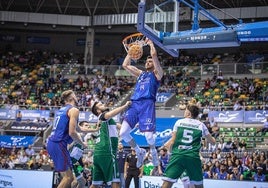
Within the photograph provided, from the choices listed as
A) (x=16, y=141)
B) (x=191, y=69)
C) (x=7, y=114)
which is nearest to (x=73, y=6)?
(x=191, y=69)

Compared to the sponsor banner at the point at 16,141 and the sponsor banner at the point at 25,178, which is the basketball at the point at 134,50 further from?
the sponsor banner at the point at 16,141

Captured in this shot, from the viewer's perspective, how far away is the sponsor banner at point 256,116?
86.5 ft

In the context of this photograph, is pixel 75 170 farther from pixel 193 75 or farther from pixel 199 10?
pixel 193 75

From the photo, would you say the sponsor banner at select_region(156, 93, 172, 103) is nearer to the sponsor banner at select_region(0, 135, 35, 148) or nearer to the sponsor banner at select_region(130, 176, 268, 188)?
the sponsor banner at select_region(0, 135, 35, 148)

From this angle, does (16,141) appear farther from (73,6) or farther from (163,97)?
(73,6)

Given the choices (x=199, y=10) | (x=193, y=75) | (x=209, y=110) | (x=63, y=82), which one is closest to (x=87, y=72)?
(x=63, y=82)

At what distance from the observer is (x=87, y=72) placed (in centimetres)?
3897

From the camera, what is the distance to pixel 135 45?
12.1m

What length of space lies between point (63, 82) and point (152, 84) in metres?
28.1

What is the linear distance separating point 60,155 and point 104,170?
96 centimetres

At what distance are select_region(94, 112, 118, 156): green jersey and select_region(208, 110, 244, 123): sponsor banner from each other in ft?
56.3

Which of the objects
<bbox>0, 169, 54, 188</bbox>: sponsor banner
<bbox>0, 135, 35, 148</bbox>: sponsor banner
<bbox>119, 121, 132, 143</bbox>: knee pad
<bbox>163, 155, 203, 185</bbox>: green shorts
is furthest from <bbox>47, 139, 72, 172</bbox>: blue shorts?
<bbox>0, 135, 35, 148</bbox>: sponsor banner

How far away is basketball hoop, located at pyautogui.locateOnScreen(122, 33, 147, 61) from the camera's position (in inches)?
474

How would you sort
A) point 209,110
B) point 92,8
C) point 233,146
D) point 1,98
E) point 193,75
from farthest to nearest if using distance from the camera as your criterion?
point 92,8 < point 1,98 < point 193,75 < point 209,110 < point 233,146
